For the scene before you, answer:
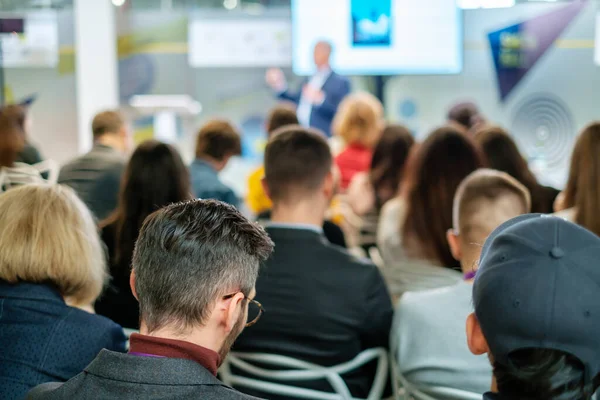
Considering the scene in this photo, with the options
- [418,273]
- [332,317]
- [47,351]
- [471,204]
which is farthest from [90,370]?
[418,273]

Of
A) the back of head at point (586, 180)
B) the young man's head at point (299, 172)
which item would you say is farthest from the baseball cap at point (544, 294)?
the back of head at point (586, 180)

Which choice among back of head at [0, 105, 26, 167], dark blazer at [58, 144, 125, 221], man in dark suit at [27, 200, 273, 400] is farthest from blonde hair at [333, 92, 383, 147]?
man in dark suit at [27, 200, 273, 400]

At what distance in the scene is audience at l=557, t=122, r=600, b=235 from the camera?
10.2 ft

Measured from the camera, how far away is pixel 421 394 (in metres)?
2.15

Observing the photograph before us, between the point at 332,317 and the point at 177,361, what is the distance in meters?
1.14

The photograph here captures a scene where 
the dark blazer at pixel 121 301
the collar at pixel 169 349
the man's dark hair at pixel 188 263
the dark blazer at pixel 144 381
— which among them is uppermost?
the man's dark hair at pixel 188 263

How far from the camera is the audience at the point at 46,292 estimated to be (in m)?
1.77

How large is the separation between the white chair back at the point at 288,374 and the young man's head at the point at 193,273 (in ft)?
2.80

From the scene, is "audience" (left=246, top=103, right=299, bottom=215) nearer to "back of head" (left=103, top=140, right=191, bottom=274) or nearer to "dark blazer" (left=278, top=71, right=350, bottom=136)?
"back of head" (left=103, top=140, right=191, bottom=274)

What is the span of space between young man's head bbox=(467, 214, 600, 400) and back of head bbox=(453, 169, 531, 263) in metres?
1.29

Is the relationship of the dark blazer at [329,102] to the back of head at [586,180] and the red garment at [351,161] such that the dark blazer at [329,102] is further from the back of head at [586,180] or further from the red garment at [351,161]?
the back of head at [586,180]

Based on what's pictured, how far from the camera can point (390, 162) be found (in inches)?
174

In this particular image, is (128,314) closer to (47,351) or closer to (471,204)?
(47,351)

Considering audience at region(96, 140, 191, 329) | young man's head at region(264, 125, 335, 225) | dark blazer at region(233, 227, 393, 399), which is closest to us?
dark blazer at region(233, 227, 393, 399)
